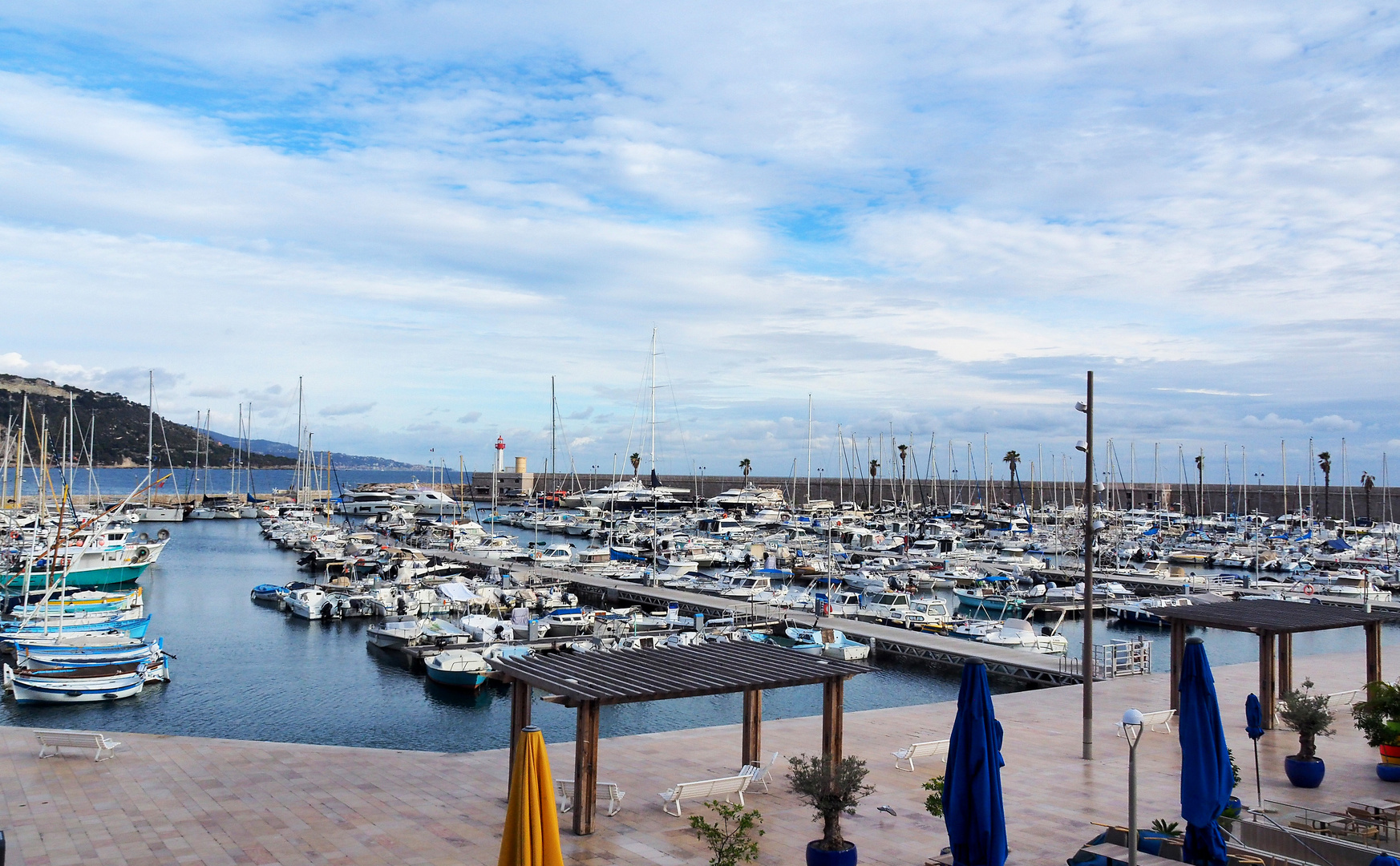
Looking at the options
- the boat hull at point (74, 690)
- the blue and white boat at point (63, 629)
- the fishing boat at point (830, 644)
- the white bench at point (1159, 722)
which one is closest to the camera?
the white bench at point (1159, 722)

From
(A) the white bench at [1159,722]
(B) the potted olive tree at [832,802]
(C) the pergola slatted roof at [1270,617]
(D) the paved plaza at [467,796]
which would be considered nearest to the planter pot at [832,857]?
(B) the potted olive tree at [832,802]

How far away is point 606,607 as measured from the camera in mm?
51844

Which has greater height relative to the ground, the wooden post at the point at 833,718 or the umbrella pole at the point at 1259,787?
the wooden post at the point at 833,718

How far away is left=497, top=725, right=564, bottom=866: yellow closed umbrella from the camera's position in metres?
9.12

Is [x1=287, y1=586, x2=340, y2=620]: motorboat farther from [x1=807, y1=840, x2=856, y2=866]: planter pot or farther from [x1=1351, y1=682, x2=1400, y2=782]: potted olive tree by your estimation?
[x1=1351, y1=682, x2=1400, y2=782]: potted olive tree

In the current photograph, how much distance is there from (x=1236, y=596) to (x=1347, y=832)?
4691cm

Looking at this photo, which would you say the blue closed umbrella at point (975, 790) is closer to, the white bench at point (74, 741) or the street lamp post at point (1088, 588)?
the street lamp post at point (1088, 588)

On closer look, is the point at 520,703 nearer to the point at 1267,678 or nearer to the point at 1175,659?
the point at 1175,659

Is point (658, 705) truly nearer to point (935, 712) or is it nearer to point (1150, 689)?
point (935, 712)

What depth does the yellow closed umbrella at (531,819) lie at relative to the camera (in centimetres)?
912

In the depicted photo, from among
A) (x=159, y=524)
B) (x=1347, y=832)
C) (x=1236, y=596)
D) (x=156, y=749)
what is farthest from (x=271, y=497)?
(x=1347, y=832)

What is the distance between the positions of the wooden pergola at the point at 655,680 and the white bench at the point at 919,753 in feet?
7.53

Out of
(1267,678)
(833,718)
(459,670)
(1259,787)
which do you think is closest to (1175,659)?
(1267,678)

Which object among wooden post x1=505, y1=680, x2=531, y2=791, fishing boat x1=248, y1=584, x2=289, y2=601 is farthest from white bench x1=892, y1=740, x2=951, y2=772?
fishing boat x1=248, y1=584, x2=289, y2=601
